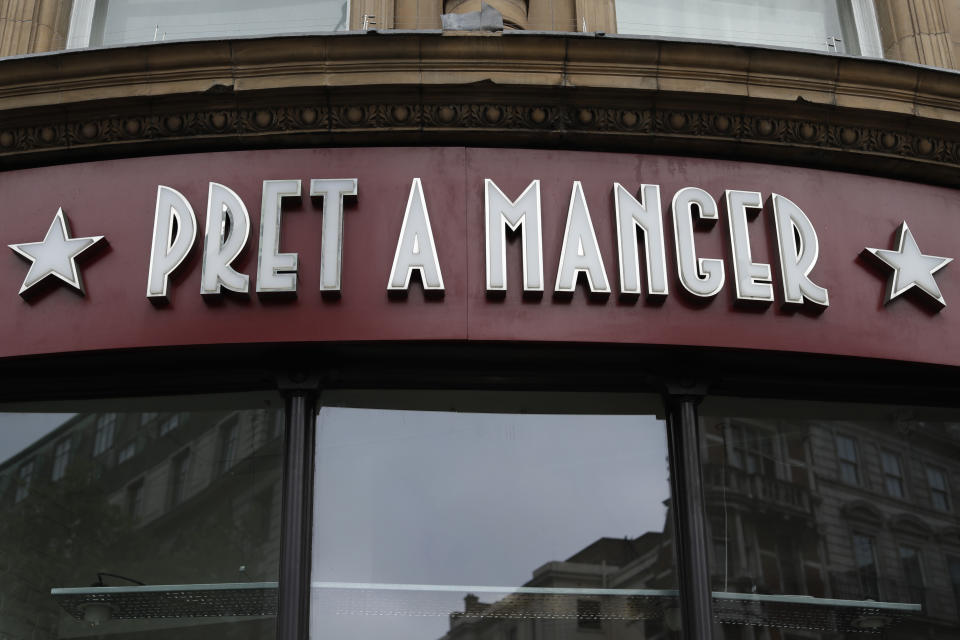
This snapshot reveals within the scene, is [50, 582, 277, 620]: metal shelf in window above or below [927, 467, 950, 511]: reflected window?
below

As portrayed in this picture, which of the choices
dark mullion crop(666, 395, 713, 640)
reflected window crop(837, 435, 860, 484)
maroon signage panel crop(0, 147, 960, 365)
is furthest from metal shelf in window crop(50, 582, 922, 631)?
maroon signage panel crop(0, 147, 960, 365)

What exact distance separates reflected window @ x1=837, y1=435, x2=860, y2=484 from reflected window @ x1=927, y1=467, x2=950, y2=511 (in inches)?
26.3

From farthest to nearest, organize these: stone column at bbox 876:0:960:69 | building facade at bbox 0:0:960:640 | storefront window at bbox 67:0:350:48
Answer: stone column at bbox 876:0:960:69
storefront window at bbox 67:0:350:48
building facade at bbox 0:0:960:640

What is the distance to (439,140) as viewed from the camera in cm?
902

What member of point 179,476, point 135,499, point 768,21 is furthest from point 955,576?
point 135,499

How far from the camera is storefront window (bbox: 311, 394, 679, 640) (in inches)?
318

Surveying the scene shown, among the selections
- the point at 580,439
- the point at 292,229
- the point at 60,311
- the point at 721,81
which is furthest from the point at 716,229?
the point at 60,311

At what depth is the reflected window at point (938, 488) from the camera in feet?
29.9

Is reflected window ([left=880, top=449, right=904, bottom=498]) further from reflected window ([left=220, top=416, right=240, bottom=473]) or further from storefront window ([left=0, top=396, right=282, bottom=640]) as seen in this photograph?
reflected window ([left=220, top=416, right=240, bottom=473])

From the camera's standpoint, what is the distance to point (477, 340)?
8.23 metres

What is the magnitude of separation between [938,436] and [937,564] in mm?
1102

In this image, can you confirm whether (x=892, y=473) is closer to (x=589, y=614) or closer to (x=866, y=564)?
(x=866, y=564)

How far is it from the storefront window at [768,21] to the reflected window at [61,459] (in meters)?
6.29

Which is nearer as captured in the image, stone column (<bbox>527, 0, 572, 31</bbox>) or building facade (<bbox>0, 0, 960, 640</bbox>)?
building facade (<bbox>0, 0, 960, 640</bbox>)
